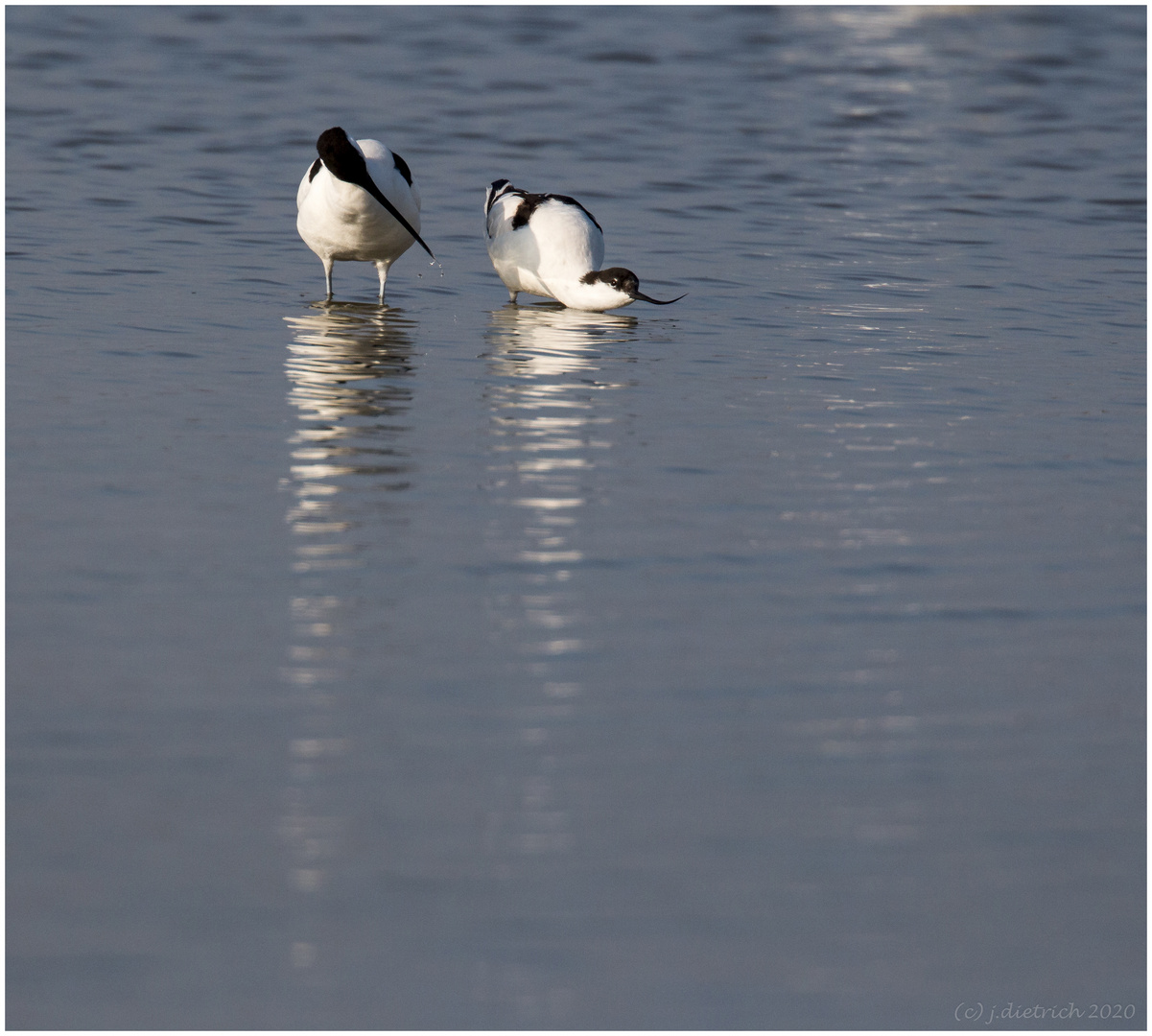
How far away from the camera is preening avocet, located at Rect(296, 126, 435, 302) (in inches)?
420

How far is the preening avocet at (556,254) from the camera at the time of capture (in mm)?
11062

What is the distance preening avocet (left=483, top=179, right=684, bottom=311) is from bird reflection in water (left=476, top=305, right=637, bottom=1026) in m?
0.33

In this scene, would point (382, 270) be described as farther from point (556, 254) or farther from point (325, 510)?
point (325, 510)

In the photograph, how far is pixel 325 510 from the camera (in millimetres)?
6723

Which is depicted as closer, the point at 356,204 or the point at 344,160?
the point at 344,160

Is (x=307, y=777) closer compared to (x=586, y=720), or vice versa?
(x=307, y=777)

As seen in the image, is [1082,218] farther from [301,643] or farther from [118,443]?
[301,643]

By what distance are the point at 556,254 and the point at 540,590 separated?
17.9ft

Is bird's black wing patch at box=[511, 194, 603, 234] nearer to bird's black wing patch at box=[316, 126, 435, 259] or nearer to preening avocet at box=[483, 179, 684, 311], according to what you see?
preening avocet at box=[483, 179, 684, 311]

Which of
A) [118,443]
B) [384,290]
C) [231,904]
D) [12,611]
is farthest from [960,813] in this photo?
[384,290]

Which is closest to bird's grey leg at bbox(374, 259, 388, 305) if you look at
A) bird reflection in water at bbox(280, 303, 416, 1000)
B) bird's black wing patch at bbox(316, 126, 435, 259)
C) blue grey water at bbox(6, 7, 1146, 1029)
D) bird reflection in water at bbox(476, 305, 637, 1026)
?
bird reflection in water at bbox(280, 303, 416, 1000)

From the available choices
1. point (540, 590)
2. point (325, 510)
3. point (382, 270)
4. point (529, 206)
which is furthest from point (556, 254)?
point (540, 590)

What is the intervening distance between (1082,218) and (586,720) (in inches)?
448

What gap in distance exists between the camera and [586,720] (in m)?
5.02
